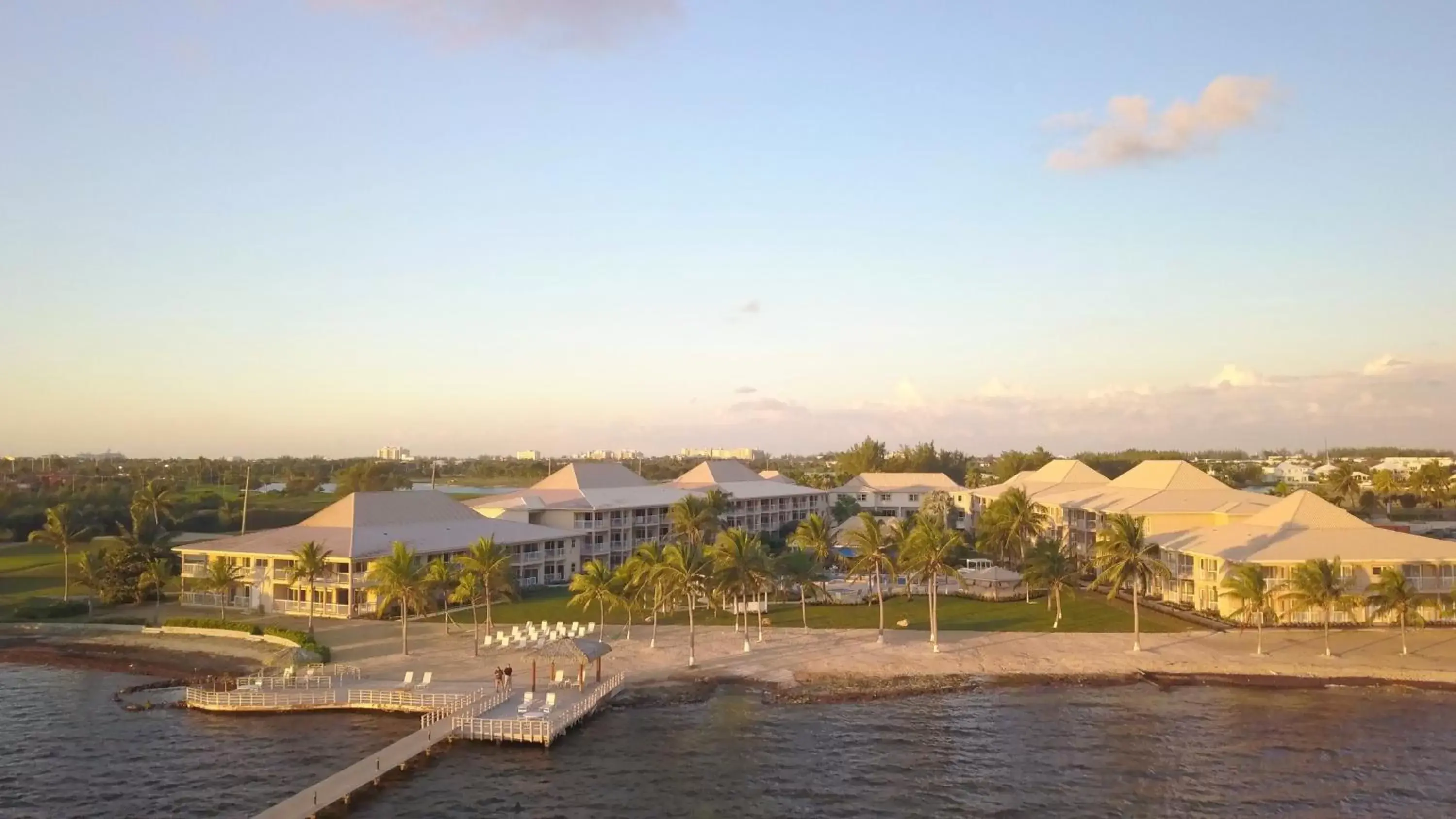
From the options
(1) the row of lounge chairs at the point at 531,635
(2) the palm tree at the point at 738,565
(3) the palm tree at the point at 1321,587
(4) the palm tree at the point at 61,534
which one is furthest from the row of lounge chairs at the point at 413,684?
(3) the palm tree at the point at 1321,587

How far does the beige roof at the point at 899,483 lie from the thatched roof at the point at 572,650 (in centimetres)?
7697

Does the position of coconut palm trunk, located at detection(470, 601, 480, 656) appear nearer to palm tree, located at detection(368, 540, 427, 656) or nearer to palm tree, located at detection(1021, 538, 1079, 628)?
palm tree, located at detection(368, 540, 427, 656)

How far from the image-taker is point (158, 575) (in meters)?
58.9

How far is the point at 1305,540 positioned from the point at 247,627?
195 ft

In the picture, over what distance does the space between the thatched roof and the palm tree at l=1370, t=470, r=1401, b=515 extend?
341 feet

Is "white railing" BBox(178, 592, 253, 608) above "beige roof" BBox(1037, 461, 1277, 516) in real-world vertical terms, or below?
below

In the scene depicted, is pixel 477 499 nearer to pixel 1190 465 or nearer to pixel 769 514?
pixel 769 514

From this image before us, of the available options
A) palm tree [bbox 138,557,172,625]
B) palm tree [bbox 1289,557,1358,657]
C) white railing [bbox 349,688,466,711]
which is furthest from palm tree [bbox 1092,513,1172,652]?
palm tree [bbox 138,557,172,625]

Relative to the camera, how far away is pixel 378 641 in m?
49.4

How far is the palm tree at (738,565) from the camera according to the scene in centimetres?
4688

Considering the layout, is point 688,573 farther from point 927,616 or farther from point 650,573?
point 927,616

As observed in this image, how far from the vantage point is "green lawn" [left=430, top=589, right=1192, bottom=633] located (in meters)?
54.0

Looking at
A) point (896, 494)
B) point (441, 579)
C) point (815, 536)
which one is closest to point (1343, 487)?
point (896, 494)

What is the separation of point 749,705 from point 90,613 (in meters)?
44.2
